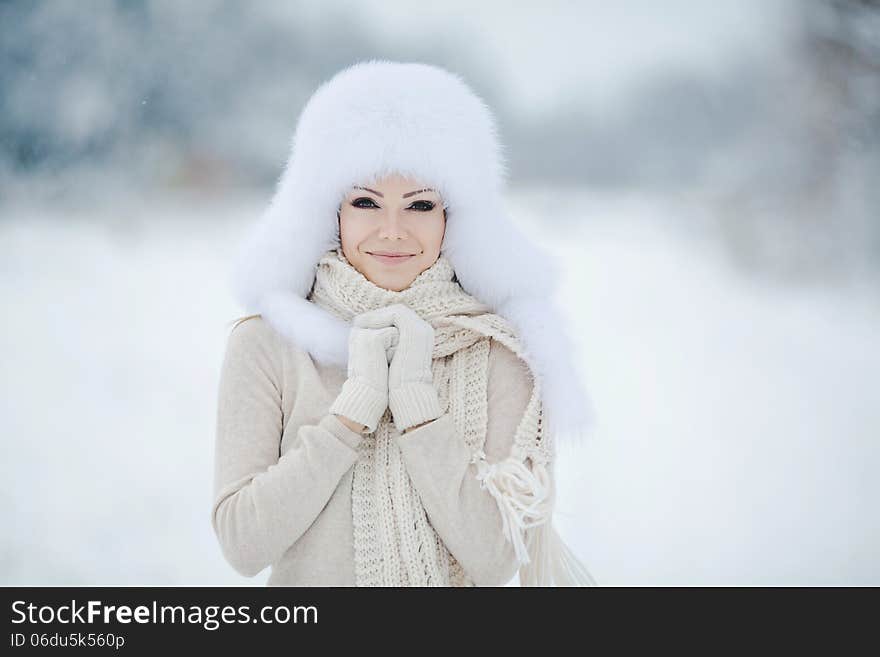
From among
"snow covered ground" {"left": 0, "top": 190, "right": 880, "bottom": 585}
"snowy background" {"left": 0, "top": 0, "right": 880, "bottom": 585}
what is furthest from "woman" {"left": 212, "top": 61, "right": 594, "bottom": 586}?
"snowy background" {"left": 0, "top": 0, "right": 880, "bottom": 585}

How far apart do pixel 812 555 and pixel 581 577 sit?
4.68ft

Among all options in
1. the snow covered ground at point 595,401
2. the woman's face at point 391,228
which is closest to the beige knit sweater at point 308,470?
the woman's face at point 391,228

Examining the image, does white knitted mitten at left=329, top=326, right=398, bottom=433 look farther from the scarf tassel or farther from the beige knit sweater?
the scarf tassel

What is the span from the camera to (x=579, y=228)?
10.9ft

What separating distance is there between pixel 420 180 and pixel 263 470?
1.53 ft

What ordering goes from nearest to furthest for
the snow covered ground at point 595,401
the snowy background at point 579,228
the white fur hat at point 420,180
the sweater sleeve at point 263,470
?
the sweater sleeve at point 263,470, the white fur hat at point 420,180, the snow covered ground at point 595,401, the snowy background at point 579,228

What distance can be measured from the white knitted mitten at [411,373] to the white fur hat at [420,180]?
0.34 feet

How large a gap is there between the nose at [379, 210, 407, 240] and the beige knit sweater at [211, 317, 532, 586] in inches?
8.3

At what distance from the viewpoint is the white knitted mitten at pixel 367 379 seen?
116 centimetres

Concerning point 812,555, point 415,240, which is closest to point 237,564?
point 415,240

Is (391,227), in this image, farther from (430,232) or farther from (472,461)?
(472,461)

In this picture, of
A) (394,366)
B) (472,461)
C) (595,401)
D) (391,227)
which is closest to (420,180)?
(391,227)

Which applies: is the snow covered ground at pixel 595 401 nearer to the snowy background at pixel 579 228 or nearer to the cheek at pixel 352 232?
the snowy background at pixel 579 228

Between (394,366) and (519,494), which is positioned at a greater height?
(394,366)
